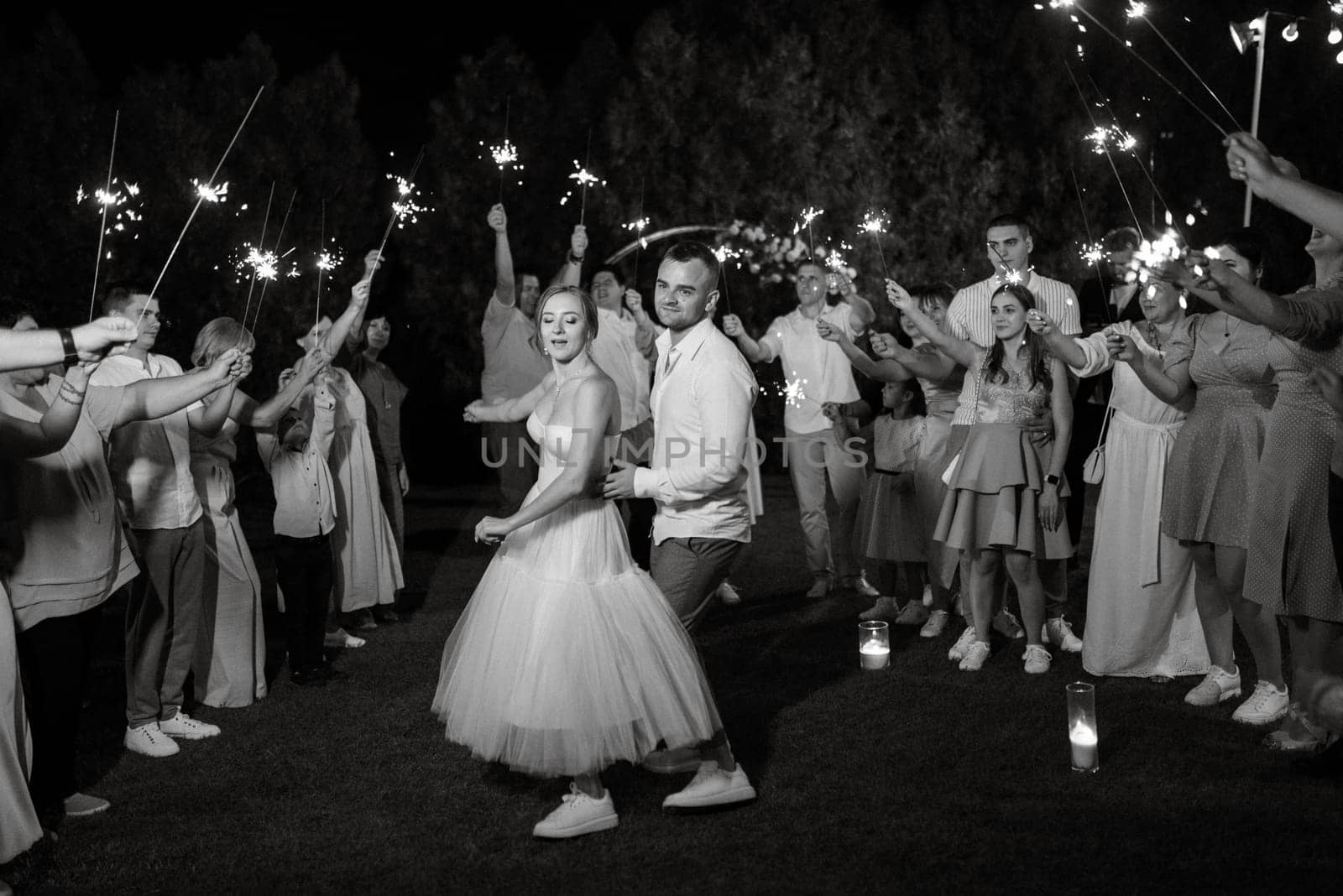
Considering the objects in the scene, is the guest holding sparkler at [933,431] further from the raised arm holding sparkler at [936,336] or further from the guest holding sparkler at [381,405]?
the guest holding sparkler at [381,405]

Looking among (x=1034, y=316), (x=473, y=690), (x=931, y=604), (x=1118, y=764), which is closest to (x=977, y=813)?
(x=1118, y=764)

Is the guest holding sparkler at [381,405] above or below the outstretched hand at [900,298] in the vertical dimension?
below

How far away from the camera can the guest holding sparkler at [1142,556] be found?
20.9 ft

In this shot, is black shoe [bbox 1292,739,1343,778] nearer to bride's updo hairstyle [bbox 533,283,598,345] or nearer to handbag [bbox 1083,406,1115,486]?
handbag [bbox 1083,406,1115,486]

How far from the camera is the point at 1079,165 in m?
19.0

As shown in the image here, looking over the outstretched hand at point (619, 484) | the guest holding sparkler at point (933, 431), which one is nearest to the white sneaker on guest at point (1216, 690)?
the guest holding sparkler at point (933, 431)

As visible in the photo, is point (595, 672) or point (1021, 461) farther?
point (1021, 461)

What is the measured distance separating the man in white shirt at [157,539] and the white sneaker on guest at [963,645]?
3826 millimetres

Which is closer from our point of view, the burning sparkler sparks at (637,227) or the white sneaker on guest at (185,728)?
the white sneaker on guest at (185,728)

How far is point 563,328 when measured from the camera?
455 cm

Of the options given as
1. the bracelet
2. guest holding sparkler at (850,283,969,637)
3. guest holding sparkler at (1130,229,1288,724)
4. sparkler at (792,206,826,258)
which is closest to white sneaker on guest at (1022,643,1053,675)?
guest holding sparkler at (1130,229,1288,724)

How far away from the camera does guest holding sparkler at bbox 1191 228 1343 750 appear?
4.88 m

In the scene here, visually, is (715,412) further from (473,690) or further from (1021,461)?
(1021,461)

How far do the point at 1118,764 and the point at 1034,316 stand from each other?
1998 millimetres
